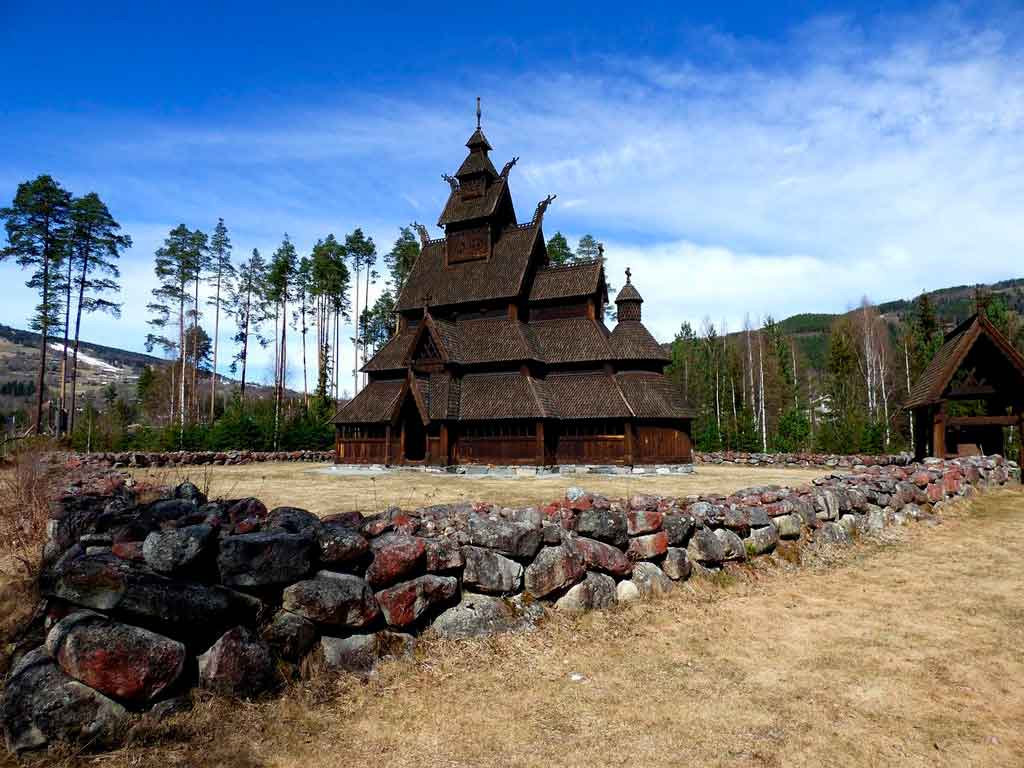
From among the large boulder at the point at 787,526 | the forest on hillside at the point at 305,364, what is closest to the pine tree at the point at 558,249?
the forest on hillside at the point at 305,364

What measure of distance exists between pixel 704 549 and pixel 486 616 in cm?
392

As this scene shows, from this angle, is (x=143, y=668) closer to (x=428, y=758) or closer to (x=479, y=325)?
(x=428, y=758)

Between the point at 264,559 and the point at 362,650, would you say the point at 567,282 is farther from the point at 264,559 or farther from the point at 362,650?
the point at 264,559

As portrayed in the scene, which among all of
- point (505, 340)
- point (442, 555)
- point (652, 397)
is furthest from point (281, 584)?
point (652, 397)

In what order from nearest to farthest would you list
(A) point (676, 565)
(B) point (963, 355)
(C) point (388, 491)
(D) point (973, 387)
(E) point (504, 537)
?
(E) point (504, 537) < (A) point (676, 565) < (C) point (388, 491) < (B) point (963, 355) < (D) point (973, 387)

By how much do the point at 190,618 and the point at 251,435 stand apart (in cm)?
4232

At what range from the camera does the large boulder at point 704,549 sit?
28.8 ft

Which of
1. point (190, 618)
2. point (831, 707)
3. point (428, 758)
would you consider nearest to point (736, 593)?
point (831, 707)

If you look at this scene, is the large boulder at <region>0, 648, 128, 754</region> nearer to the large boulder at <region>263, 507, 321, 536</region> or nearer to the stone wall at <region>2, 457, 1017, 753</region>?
the stone wall at <region>2, 457, 1017, 753</region>

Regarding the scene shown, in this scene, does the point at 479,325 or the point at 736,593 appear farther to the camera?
the point at 479,325

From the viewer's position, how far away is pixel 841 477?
14.4m

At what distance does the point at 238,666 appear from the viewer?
490 centimetres

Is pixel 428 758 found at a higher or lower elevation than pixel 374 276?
lower

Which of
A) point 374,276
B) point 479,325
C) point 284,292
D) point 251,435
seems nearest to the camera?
point 479,325
